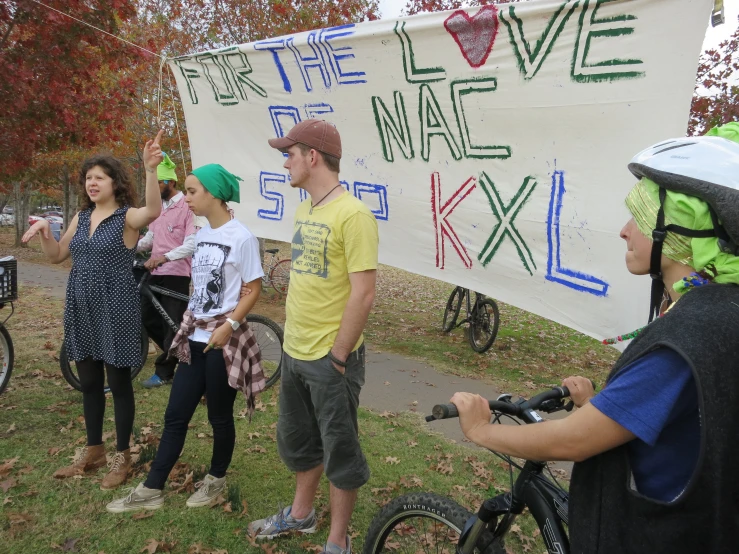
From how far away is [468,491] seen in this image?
364cm

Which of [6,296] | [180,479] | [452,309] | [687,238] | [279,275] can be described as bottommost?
[279,275]

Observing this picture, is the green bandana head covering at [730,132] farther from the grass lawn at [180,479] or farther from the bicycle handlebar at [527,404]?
the grass lawn at [180,479]

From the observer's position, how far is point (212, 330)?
3045mm

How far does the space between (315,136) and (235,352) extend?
1.32 m

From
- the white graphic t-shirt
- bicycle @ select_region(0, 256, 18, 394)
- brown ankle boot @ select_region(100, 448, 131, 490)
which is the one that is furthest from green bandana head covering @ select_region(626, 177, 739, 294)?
bicycle @ select_region(0, 256, 18, 394)

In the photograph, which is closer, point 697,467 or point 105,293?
point 697,467

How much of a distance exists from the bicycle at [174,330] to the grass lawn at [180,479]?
0.25 metres

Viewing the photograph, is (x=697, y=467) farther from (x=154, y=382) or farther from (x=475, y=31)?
(x=154, y=382)

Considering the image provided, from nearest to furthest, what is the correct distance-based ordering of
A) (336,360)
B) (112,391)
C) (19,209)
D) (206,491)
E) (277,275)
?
(336,360)
(206,491)
(112,391)
(277,275)
(19,209)

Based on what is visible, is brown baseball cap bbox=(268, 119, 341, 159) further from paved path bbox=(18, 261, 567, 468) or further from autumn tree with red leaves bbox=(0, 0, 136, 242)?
autumn tree with red leaves bbox=(0, 0, 136, 242)

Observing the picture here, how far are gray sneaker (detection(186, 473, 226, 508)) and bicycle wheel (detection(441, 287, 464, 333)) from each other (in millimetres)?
5312

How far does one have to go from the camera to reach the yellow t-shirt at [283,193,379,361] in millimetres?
2490

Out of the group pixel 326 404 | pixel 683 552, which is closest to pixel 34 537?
pixel 326 404

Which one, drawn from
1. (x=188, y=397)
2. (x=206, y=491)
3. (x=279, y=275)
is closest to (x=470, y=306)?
(x=206, y=491)
